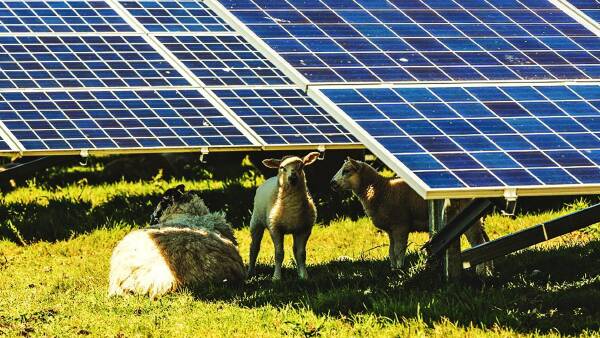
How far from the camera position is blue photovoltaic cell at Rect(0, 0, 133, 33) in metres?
20.9

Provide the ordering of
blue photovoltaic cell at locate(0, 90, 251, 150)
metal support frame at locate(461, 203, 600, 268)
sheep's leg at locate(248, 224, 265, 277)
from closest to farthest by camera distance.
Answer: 1. metal support frame at locate(461, 203, 600, 268)
2. sheep's leg at locate(248, 224, 265, 277)
3. blue photovoltaic cell at locate(0, 90, 251, 150)

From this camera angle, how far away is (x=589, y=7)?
15.3 meters

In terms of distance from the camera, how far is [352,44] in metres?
13.7

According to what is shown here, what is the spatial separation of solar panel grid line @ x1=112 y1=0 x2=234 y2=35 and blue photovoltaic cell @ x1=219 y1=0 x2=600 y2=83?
720 centimetres

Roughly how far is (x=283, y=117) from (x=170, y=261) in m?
4.91

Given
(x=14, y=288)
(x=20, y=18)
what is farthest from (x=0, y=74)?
(x=14, y=288)

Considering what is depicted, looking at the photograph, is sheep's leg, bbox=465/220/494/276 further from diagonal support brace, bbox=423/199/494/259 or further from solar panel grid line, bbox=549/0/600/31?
solar panel grid line, bbox=549/0/600/31

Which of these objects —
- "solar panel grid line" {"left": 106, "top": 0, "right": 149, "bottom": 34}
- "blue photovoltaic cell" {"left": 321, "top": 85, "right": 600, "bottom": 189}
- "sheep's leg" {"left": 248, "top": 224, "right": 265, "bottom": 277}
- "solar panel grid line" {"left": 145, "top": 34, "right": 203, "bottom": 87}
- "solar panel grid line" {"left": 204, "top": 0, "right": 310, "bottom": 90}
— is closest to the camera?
"blue photovoltaic cell" {"left": 321, "top": 85, "right": 600, "bottom": 189}

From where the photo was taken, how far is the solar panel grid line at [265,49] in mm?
12727

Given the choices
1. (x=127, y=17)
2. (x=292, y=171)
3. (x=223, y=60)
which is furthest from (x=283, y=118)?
(x=127, y=17)

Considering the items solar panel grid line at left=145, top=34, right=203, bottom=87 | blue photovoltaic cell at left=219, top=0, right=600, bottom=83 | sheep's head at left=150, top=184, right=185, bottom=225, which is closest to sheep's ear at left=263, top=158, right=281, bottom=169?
sheep's head at left=150, top=184, right=185, bottom=225

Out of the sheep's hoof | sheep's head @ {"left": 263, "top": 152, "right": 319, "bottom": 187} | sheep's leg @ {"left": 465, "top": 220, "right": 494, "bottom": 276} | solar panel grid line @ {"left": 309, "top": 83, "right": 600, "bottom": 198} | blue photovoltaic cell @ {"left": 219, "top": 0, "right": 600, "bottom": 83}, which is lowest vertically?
the sheep's hoof

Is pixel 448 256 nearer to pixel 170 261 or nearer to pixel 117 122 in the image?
pixel 170 261

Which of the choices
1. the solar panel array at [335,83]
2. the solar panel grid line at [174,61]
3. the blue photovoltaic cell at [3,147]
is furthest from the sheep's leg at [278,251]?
the solar panel grid line at [174,61]
